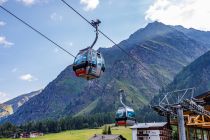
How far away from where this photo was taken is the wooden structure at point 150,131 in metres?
78.9

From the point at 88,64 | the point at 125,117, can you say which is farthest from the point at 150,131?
the point at 88,64

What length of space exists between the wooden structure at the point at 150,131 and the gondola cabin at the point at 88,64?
60.9 meters

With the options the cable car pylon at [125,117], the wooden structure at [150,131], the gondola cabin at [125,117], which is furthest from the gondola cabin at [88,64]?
the wooden structure at [150,131]

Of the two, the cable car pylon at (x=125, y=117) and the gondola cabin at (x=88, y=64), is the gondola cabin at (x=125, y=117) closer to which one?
the cable car pylon at (x=125, y=117)

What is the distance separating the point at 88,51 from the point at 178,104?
5.12 meters

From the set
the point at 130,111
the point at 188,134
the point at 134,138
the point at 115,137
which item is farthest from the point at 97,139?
the point at 130,111

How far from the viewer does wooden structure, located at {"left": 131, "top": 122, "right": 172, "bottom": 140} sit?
78.9 meters

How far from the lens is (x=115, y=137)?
3866 inches

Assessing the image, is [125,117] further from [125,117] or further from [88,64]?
[88,64]

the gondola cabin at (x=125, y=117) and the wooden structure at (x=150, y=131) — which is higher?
the gondola cabin at (x=125, y=117)

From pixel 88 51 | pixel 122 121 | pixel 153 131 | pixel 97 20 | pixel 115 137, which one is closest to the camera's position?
pixel 97 20

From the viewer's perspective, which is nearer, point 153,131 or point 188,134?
point 188,134

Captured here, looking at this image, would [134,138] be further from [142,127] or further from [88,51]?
→ [88,51]

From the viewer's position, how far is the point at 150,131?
83.0 m
